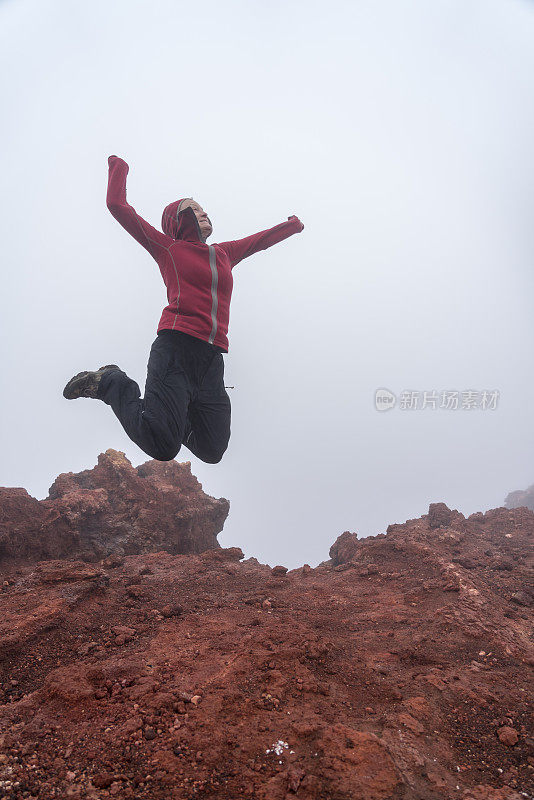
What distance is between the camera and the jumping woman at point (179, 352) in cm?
378

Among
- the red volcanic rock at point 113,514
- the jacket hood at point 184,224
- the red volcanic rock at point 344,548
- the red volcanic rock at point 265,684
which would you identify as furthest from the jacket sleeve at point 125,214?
the red volcanic rock at point 344,548

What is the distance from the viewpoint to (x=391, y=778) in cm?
194

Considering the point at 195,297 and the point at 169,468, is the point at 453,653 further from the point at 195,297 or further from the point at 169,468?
the point at 169,468

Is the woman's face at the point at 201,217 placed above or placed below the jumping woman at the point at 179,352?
above

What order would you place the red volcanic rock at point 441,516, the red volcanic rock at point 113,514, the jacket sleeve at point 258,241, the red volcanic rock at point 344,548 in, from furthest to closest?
the red volcanic rock at point 441,516, the red volcanic rock at point 344,548, the red volcanic rock at point 113,514, the jacket sleeve at point 258,241

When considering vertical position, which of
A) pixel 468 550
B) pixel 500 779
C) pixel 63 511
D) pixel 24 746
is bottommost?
pixel 24 746

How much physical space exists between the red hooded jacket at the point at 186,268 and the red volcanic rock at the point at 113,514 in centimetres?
408

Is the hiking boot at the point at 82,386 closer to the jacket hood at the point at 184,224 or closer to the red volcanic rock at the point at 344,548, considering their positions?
the jacket hood at the point at 184,224

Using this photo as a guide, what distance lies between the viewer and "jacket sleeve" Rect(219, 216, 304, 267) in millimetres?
4795

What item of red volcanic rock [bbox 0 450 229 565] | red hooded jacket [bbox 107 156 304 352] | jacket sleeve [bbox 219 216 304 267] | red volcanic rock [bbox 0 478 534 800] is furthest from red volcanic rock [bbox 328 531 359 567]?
jacket sleeve [bbox 219 216 304 267]

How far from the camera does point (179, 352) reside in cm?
402

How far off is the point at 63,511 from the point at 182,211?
5.33 metres

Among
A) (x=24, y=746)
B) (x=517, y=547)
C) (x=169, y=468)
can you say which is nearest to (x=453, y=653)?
(x=24, y=746)

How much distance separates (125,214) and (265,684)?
165 inches
